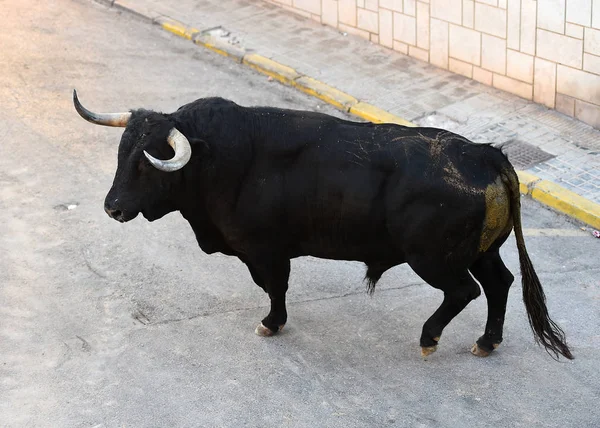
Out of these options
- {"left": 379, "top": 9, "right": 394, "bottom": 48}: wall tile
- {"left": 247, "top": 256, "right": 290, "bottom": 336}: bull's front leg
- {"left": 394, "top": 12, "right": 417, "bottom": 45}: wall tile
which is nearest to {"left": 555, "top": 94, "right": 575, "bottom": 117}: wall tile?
{"left": 394, "top": 12, "right": 417, "bottom": 45}: wall tile

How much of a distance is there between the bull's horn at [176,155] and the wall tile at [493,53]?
5.17 metres

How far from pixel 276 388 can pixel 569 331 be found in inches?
82.1

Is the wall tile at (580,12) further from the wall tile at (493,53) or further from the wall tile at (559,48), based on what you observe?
the wall tile at (493,53)

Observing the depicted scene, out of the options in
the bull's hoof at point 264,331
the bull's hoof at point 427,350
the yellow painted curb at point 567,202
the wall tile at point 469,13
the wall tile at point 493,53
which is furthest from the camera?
the wall tile at point 469,13

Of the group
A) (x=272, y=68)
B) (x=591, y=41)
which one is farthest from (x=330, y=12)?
(x=591, y=41)

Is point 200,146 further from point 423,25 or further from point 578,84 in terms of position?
point 423,25

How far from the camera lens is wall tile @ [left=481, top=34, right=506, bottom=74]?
34.6ft

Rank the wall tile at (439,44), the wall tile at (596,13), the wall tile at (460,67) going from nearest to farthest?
the wall tile at (596,13)
the wall tile at (460,67)
the wall tile at (439,44)

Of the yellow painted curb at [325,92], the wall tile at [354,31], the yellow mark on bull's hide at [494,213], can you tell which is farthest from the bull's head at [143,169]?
the wall tile at [354,31]

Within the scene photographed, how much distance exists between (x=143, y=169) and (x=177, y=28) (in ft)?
22.6

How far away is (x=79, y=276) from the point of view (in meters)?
8.04

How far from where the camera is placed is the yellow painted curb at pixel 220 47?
39.9 feet

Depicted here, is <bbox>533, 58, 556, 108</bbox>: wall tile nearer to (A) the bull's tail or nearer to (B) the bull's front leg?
(A) the bull's tail

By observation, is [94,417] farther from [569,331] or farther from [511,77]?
[511,77]
